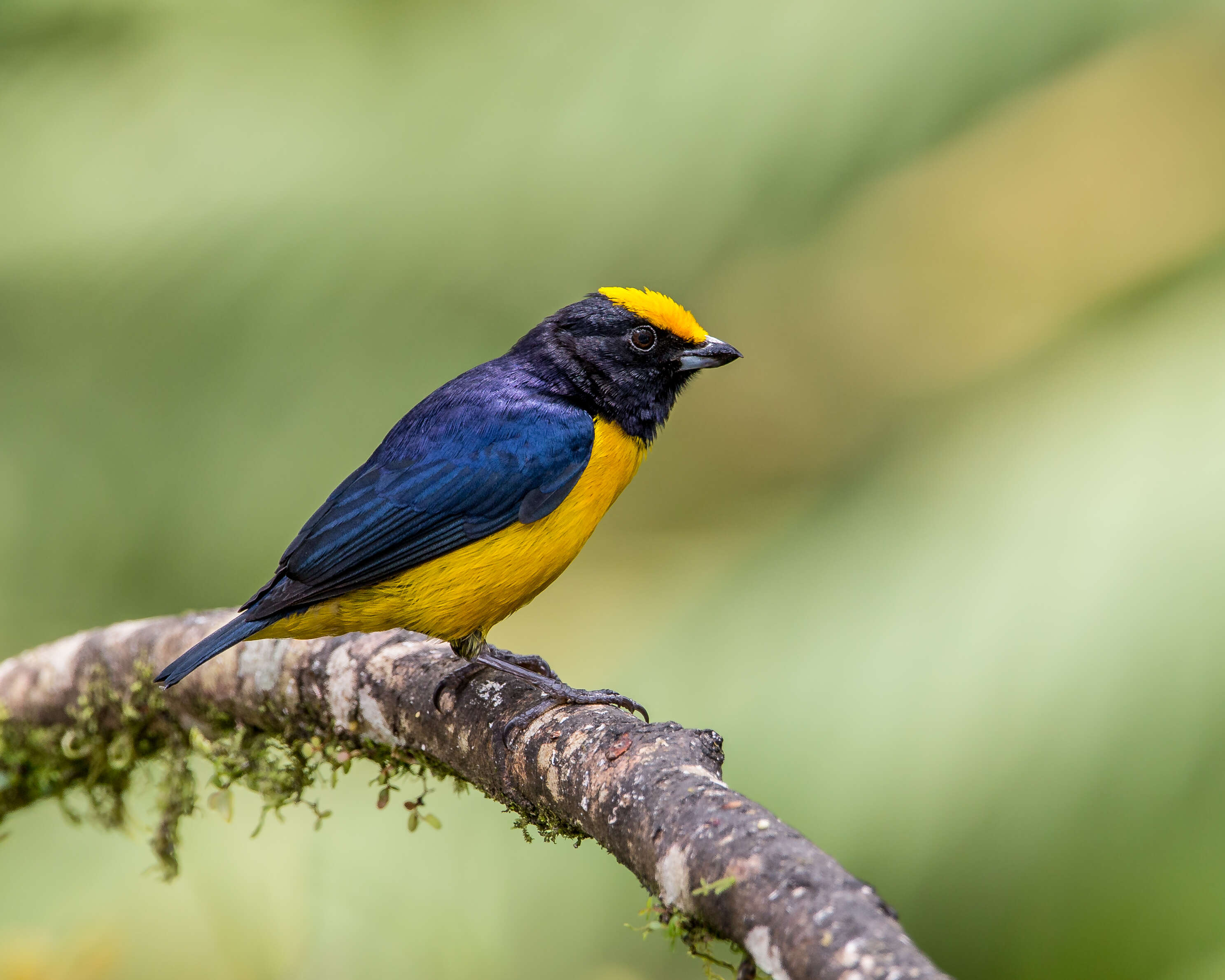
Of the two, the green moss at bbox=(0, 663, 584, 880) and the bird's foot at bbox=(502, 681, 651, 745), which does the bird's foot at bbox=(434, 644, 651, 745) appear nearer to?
the bird's foot at bbox=(502, 681, 651, 745)

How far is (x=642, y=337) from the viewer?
12.1 feet

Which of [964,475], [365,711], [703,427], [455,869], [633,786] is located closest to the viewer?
[633,786]

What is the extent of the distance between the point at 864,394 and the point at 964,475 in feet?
3.28

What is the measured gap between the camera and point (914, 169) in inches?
220

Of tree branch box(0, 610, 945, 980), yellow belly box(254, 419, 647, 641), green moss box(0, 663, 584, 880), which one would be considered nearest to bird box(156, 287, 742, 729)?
yellow belly box(254, 419, 647, 641)

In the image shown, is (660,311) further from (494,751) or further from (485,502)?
(494,751)

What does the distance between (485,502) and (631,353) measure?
31.2 inches

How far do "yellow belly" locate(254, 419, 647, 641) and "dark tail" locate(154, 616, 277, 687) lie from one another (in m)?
0.07

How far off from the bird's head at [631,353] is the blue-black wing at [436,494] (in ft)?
0.61

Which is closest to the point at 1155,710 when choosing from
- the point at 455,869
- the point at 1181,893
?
the point at 1181,893

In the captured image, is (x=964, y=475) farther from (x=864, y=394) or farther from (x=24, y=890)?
(x=24, y=890)

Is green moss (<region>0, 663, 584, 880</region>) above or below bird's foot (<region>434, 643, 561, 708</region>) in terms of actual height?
below

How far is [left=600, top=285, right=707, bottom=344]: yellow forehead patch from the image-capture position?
12.1 ft

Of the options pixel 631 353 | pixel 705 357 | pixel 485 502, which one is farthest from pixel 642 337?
pixel 485 502
